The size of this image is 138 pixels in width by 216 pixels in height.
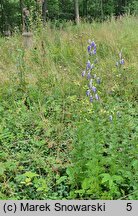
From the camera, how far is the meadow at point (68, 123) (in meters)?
2.72

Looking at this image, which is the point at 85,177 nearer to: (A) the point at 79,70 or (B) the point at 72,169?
(B) the point at 72,169

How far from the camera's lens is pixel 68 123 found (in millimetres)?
3854

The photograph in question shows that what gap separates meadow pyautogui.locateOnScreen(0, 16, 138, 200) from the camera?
2723mm

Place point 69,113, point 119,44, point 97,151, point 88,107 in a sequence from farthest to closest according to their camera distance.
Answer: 1. point 119,44
2. point 69,113
3. point 88,107
4. point 97,151

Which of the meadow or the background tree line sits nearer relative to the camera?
the meadow

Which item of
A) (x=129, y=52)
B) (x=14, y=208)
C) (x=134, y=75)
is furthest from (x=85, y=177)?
(x=129, y=52)

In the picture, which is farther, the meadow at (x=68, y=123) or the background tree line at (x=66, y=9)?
the background tree line at (x=66, y=9)

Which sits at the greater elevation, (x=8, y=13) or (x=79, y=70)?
(x=8, y=13)

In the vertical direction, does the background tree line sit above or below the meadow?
above

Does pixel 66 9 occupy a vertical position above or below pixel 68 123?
above

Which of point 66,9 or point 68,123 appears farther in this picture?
point 66,9

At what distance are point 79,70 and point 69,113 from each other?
1390 mm

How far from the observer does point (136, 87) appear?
452 centimetres

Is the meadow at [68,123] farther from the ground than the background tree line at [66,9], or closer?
closer
